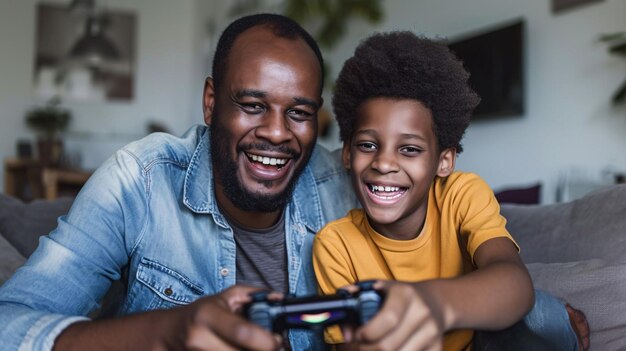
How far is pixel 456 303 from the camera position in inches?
33.8

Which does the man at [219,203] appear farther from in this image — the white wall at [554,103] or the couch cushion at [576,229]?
the white wall at [554,103]

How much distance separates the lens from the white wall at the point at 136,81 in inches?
286

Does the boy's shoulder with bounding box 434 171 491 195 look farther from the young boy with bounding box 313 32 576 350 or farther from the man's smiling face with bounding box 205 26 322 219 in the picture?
the man's smiling face with bounding box 205 26 322 219

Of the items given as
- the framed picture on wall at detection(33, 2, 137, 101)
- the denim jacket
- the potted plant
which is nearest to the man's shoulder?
the denim jacket

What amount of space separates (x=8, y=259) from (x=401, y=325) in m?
1.31

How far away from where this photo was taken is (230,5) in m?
7.80

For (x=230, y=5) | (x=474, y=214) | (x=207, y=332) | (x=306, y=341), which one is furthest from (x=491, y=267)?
(x=230, y=5)

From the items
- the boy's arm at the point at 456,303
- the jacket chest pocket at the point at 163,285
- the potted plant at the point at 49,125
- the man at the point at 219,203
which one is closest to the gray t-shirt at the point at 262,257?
the man at the point at 219,203

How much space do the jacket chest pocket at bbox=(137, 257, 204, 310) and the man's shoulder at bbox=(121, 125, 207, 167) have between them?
0.23 m

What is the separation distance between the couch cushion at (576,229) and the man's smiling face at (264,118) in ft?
2.07

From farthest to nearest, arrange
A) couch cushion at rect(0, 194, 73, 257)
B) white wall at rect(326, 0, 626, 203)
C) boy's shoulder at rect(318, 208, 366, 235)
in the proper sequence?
1. white wall at rect(326, 0, 626, 203)
2. couch cushion at rect(0, 194, 73, 257)
3. boy's shoulder at rect(318, 208, 366, 235)

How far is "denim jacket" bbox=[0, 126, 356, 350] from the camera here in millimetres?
1165

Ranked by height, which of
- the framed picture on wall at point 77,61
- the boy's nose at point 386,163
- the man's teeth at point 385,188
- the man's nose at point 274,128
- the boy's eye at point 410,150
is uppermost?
the framed picture on wall at point 77,61

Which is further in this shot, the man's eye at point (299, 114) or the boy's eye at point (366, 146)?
the man's eye at point (299, 114)
